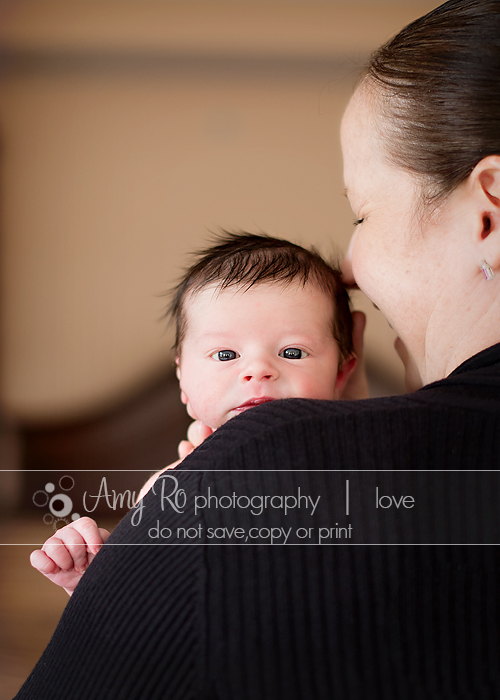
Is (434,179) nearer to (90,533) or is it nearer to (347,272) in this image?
(347,272)

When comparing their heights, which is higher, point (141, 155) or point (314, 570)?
point (141, 155)

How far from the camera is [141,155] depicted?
366cm

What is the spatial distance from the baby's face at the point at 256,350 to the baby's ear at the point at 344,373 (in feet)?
0.34

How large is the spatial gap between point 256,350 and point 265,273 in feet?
0.50

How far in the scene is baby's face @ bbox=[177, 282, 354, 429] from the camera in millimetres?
976

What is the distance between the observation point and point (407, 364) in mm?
1134

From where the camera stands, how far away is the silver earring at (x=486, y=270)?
76cm

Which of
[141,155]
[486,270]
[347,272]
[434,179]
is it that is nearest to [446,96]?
[434,179]

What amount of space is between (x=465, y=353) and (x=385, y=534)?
0.34 meters

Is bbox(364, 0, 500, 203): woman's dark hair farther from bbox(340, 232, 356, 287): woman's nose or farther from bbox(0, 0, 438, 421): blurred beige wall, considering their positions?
bbox(0, 0, 438, 421): blurred beige wall

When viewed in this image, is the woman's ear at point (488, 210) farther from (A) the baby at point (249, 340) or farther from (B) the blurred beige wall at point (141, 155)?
(B) the blurred beige wall at point (141, 155)

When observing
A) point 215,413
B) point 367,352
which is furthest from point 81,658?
point 367,352

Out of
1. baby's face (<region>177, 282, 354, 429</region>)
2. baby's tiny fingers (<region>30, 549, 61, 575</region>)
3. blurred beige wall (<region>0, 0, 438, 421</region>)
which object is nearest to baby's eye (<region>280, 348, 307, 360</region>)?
baby's face (<region>177, 282, 354, 429</region>)

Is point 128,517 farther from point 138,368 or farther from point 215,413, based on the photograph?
point 138,368
